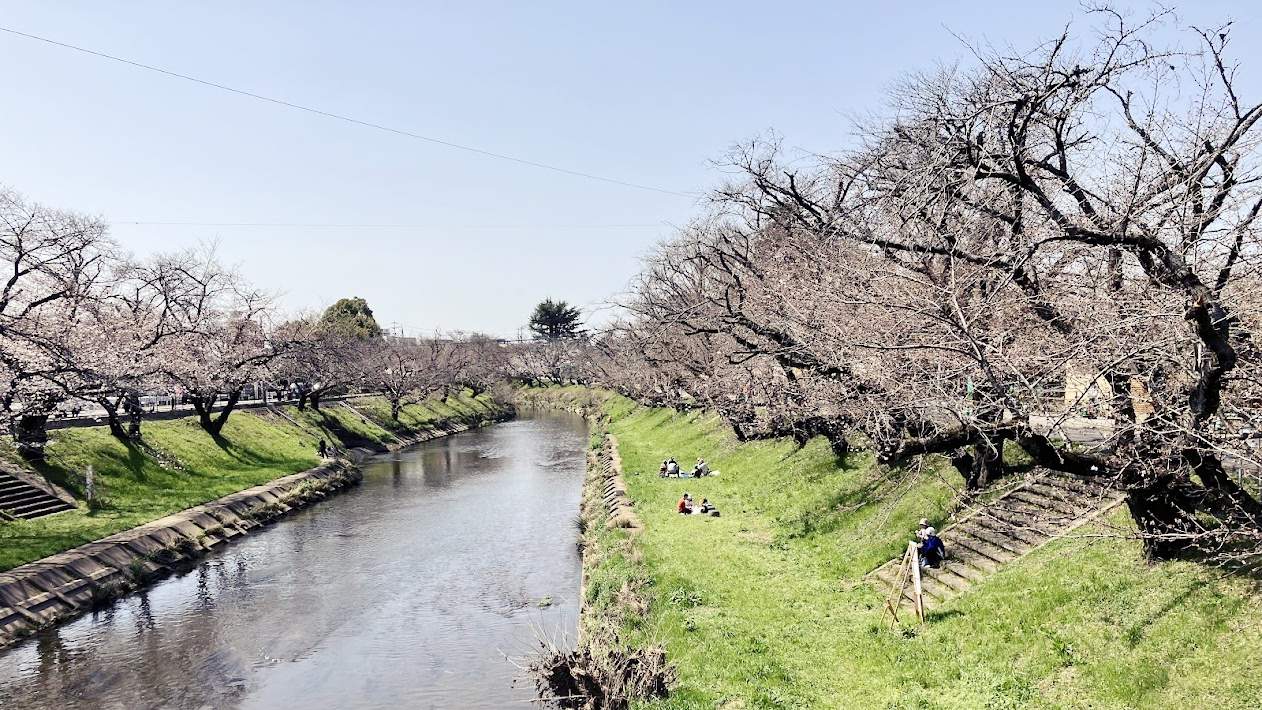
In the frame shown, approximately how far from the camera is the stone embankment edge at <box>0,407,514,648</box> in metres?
19.4

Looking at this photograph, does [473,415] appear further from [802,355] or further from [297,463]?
[802,355]

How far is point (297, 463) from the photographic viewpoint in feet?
139

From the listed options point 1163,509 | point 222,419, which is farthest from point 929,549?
point 222,419

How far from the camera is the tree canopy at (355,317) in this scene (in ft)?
296

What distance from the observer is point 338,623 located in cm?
1991

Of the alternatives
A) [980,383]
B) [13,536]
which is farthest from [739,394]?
[13,536]

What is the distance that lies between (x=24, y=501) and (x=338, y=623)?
13.8 m

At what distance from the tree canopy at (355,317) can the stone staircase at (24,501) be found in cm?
5901

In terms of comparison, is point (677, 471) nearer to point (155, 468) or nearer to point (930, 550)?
point (930, 550)

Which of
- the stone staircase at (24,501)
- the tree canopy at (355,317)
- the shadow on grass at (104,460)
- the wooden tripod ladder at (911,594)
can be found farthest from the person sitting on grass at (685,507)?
the tree canopy at (355,317)

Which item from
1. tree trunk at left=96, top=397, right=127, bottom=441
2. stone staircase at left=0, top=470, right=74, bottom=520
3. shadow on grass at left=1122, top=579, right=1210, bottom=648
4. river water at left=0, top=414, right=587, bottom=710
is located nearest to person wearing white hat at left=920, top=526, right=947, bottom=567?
shadow on grass at left=1122, top=579, right=1210, bottom=648

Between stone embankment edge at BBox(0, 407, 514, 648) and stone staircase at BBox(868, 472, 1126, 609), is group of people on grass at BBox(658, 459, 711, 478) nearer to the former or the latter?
stone staircase at BBox(868, 472, 1126, 609)

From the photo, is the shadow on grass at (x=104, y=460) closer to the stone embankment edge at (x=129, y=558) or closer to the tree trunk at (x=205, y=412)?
the stone embankment edge at (x=129, y=558)

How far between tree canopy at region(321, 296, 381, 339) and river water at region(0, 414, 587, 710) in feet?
195
